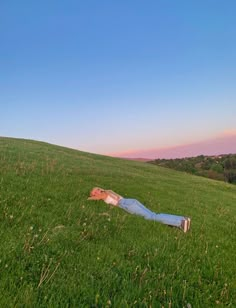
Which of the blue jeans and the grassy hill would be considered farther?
the blue jeans

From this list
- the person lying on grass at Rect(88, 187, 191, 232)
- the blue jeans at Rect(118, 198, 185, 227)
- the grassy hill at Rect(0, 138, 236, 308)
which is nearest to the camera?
the grassy hill at Rect(0, 138, 236, 308)

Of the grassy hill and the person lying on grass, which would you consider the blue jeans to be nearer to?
the person lying on grass

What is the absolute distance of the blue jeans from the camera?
1008 cm

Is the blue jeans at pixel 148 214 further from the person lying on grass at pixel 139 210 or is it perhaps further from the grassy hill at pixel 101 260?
the grassy hill at pixel 101 260

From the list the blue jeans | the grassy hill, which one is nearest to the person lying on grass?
the blue jeans

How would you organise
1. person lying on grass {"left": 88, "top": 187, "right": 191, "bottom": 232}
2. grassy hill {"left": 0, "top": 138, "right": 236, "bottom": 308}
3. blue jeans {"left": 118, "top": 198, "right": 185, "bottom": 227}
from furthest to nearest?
blue jeans {"left": 118, "top": 198, "right": 185, "bottom": 227}, person lying on grass {"left": 88, "top": 187, "right": 191, "bottom": 232}, grassy hill {"left": 0, "top": 138, "right": 236, "bottom": 308}

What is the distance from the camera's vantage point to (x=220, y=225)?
504 inches

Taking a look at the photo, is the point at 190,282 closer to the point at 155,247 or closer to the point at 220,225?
the point at 155,247

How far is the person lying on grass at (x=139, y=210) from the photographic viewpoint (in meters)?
9.97

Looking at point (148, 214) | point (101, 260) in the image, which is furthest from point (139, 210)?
point (101, 260)

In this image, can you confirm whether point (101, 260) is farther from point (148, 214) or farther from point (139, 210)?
point (139, 210)

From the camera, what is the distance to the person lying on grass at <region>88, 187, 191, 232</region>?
392 inches

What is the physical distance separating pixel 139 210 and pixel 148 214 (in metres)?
0.39

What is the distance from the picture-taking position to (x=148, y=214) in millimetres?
11078
